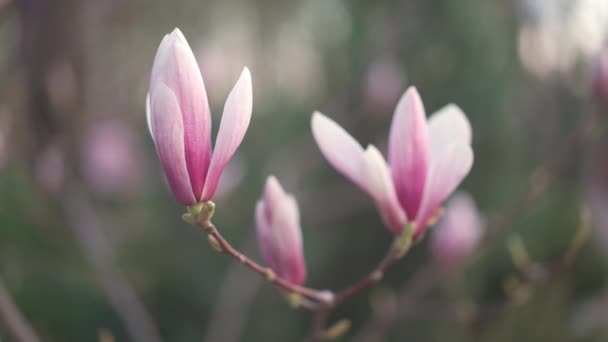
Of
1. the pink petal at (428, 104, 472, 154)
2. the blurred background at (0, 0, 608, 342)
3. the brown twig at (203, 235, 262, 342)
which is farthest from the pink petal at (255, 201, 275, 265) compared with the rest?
the brown twig at (203, 235, 262, 342)

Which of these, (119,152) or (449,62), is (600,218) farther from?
(119,152)

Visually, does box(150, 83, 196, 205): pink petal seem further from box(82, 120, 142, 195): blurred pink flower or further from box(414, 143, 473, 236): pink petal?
box(82, 120, 142, 195): blurred pink flower

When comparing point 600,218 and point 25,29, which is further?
point 600,218

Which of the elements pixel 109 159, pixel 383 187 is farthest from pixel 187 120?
pixel 109 159

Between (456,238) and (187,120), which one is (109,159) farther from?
(187,120)

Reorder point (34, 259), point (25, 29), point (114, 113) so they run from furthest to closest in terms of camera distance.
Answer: point (114, 113) < point (34, 259) < point (25, 29)

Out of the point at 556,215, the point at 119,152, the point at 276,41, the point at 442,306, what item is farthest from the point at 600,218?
the point at 276,41
